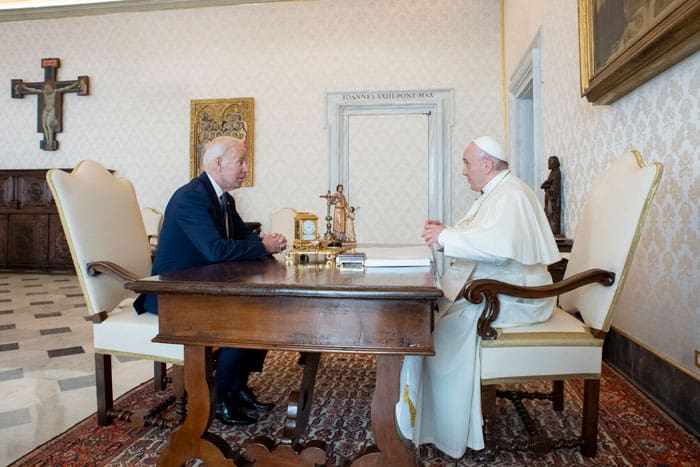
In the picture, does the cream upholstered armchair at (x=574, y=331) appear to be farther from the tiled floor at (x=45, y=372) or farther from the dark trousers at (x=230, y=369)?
the tiled floor at (x=45, y=372)

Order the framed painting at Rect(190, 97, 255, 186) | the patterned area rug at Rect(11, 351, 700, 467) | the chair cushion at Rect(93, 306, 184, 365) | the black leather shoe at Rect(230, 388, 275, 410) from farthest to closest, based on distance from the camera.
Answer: the framed painting at Rect(190, 97, 255, 186) → the black leather shoe at Rect(230, 388, 275, 410) → the chair cushion at Rect(93, 306, 184, 365) → the patterned area rug at Rect(11, 351, 700, 467)

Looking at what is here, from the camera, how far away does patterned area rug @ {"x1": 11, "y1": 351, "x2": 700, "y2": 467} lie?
1.92 metres

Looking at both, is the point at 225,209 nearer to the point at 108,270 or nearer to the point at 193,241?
the point at 193,241

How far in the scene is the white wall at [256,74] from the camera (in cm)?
720

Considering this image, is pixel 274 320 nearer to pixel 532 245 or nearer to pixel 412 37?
pixel 532 245

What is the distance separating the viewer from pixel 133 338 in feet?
6.89

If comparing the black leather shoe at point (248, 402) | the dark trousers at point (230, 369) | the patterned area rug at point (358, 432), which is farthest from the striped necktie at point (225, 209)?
the patterned area rug at point (358, 432)

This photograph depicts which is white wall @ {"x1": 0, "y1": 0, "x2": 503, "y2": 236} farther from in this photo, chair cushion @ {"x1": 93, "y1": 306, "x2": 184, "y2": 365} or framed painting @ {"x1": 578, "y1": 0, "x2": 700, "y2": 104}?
chair cushion @ {"x1": 93, "y1": 306, "x2": 184, "y2": 365}

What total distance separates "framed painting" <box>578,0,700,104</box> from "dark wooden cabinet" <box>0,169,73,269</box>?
8145 millimetres

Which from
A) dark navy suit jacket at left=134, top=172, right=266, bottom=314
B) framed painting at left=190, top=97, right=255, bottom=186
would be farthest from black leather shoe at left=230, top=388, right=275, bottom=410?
framed painting at left=190, top=97, right=255, bottom=186

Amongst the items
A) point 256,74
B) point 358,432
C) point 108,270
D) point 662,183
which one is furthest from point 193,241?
point 256,74

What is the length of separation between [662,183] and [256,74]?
645 cm

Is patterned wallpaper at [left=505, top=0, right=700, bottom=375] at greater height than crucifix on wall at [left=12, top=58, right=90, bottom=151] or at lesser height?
lesser

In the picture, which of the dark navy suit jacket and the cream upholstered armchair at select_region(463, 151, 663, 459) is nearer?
the cream upholstered armchair at select_region(463, 151, 663, 459)
